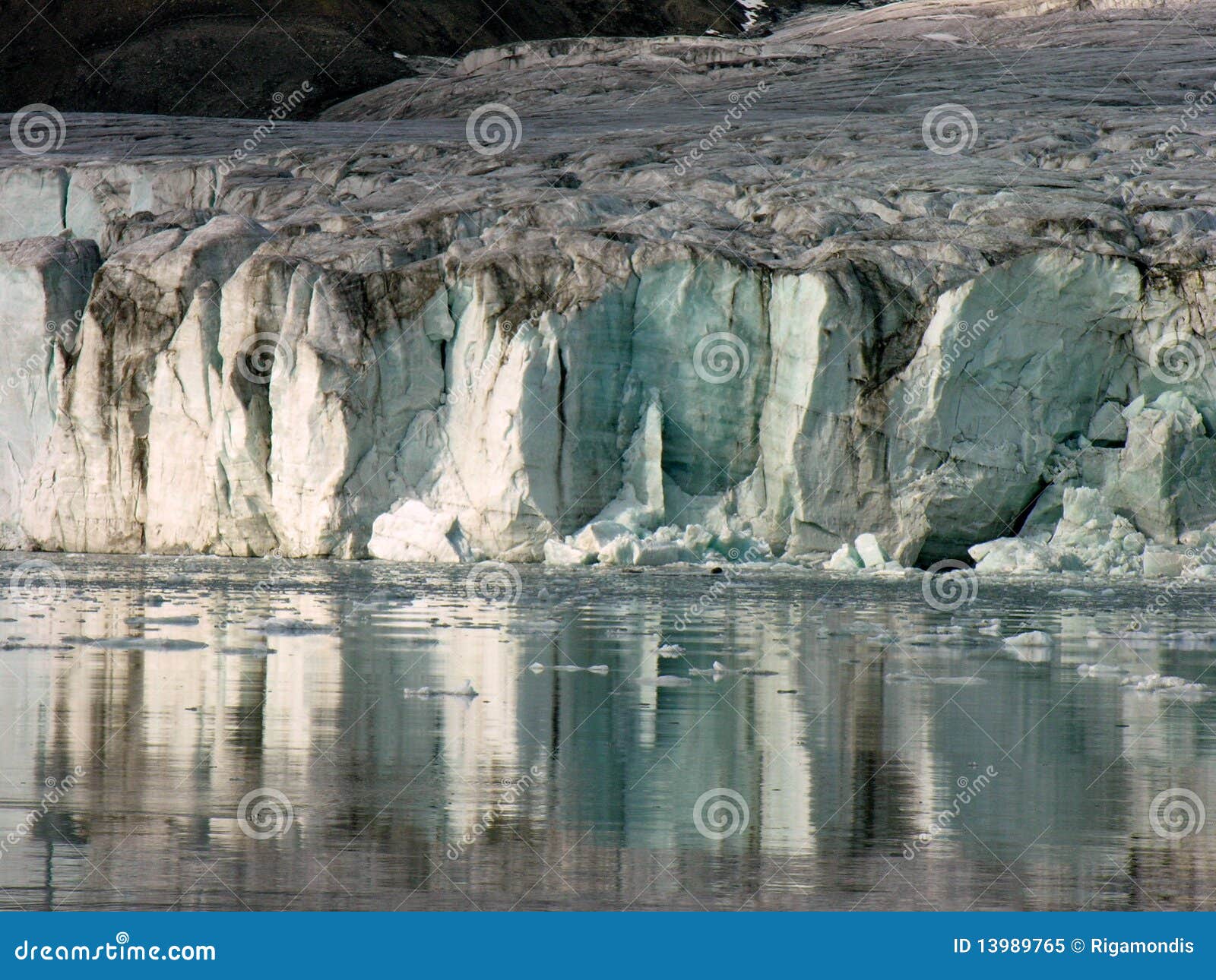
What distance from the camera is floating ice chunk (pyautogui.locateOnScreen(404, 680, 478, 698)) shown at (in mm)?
7117

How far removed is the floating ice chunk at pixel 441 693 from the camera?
7117 mm

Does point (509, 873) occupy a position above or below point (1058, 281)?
below

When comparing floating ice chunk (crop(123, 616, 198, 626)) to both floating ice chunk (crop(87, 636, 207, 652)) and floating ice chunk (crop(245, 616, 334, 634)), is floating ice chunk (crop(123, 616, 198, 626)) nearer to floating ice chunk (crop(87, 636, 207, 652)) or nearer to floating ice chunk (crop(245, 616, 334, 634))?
floating ice chunk (crop(245, 616, 334, 634))

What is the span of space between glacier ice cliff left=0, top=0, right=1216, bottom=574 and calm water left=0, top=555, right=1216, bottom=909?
9378 millimetres

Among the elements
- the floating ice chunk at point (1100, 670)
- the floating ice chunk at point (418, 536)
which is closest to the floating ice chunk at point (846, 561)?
the floating ice chunk at point (418, 536)

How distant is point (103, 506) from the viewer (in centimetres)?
2350

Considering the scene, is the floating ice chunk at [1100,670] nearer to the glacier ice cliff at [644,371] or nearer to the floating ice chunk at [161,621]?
the floating ice chunk at [161,621]

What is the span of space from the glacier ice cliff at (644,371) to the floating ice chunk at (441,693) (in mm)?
12302

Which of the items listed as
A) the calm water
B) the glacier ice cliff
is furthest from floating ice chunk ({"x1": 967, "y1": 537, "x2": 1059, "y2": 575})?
the calm water

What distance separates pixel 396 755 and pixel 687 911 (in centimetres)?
212

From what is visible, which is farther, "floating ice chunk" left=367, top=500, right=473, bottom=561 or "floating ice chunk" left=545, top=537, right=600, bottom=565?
"floating ice chunk" left=367, top=500, right=473, bottom=561

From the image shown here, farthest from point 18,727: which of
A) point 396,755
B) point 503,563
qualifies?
point 503,563

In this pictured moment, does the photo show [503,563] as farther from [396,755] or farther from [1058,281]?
[396,755]

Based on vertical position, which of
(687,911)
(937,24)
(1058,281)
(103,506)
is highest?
(937,24)
